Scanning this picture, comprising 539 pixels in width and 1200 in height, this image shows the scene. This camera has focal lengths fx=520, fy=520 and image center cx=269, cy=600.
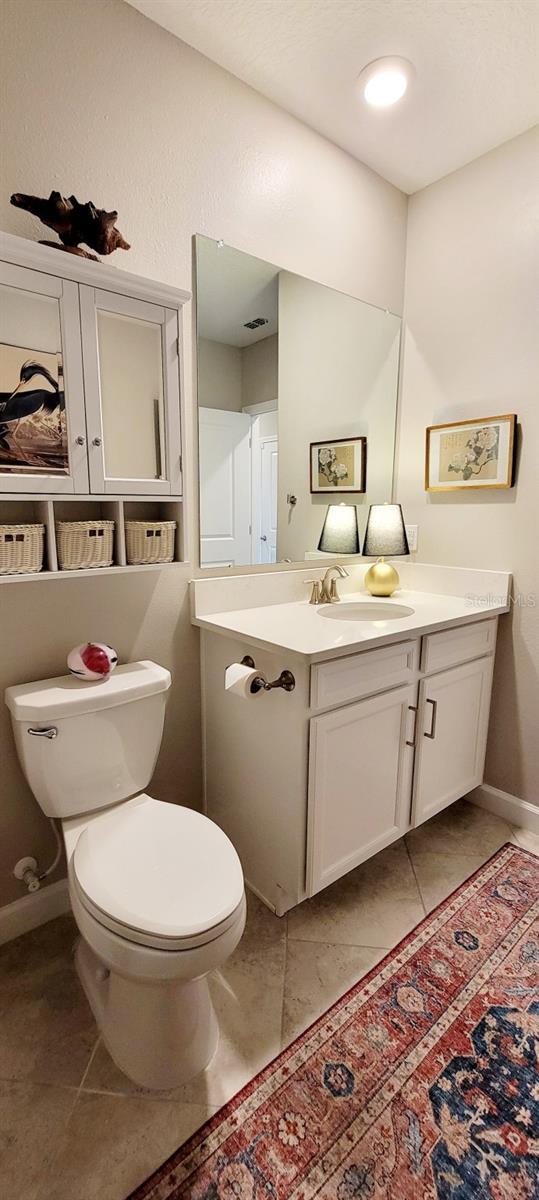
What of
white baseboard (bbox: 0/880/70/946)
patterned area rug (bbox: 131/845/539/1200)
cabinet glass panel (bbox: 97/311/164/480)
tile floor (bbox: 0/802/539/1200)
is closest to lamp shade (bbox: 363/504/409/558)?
Result: cabinet glass panel (bbox: 97/311/164/480)

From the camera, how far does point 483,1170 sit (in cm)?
100

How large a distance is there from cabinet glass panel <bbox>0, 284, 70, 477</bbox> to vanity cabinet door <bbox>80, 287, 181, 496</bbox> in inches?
2.7

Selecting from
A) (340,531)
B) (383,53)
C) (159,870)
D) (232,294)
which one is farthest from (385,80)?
(159,870)

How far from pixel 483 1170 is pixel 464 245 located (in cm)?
269

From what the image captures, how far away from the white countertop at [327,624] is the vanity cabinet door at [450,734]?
0.66 feet

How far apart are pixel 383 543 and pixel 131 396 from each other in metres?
1.20

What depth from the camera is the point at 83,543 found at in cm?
131

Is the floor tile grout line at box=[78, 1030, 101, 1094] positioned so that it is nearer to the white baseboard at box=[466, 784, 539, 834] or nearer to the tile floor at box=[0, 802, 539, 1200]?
the tile floor at box=[0, 802, 539, 1200]

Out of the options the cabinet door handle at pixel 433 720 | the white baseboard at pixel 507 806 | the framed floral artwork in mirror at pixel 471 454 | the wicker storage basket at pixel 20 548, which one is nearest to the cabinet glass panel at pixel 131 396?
the wicker storage basket at pixel 20 548

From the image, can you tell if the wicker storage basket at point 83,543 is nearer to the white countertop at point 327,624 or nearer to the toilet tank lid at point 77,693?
the toilet tank lid at point 77,693

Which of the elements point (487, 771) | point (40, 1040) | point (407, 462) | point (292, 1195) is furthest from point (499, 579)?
point (40, 1040)

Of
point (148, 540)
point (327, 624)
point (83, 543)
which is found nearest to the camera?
point (83, 543)

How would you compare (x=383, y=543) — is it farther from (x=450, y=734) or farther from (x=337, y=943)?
(x=337, y=943)

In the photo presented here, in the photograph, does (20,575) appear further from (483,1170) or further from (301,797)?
(483,1170)
